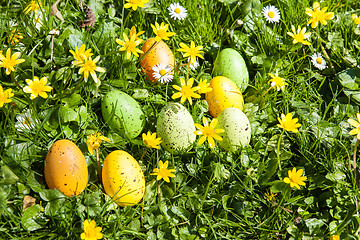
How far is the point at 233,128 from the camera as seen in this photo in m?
2.21

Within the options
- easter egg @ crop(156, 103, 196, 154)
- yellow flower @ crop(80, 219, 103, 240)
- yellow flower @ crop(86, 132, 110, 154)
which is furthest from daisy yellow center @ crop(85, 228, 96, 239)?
easter egg @ crop(156, 103, 196, 154)

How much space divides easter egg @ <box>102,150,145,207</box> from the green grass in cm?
5

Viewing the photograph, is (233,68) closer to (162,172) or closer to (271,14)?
(271,14)

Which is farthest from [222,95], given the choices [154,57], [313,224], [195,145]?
[313,224]

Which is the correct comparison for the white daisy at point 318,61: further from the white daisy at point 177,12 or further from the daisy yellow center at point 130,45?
the daisy yellow center at point 130,45

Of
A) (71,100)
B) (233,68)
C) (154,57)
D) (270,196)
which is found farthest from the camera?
(233,68)

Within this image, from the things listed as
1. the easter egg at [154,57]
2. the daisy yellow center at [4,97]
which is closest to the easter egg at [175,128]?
the easter egg at [154,57]

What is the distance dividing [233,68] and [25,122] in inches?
55.0

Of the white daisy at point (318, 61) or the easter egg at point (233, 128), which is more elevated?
the white daisy at point (318, 61)

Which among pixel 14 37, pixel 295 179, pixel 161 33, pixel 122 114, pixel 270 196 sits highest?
pixel 161 33

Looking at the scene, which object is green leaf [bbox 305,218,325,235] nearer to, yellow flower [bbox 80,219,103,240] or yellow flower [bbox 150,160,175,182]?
yellow flower [bbox 150,160,175,182]

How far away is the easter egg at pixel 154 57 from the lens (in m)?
2.43

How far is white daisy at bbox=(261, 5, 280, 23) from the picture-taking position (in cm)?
295

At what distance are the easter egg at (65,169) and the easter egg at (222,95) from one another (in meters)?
0.94
